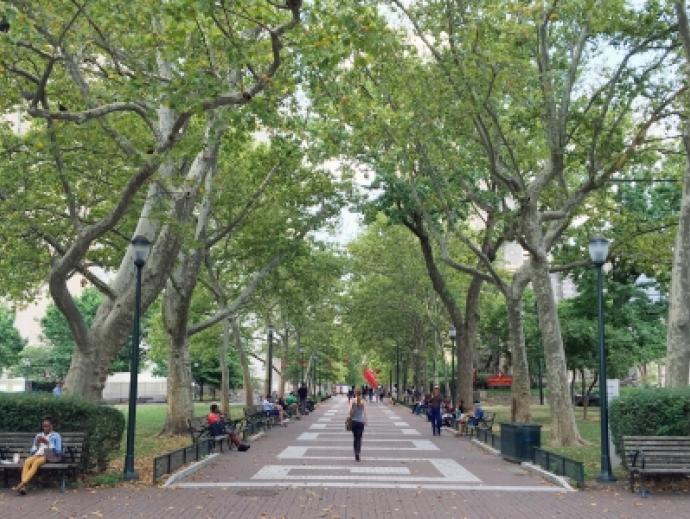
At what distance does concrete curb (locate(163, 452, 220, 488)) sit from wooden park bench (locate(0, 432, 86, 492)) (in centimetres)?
143

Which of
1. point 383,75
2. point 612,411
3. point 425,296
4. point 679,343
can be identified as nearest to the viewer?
point 612,411

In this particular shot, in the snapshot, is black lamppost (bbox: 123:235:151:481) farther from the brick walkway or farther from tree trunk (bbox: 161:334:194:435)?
tree trunk (bbox: 161:334:194:435)

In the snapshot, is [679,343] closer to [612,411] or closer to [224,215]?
[612,411]

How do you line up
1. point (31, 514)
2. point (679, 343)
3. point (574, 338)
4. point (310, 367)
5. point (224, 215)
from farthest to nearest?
point (310, 367) → point (574, 338) → point (224, 215) → point (679, 343) → point (31, 514)

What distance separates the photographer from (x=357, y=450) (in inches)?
616

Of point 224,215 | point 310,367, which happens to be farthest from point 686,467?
point 310,367

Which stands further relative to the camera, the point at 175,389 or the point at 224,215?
the point at 224,215

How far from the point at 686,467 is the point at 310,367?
62.4 meters

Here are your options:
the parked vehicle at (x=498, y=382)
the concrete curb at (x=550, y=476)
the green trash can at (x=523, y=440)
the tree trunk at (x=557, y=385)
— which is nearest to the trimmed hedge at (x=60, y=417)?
the concrete curb at (x=550, y=476)

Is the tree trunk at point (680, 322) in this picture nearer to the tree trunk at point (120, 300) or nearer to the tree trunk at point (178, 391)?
the tree trunk at point (120, 300)

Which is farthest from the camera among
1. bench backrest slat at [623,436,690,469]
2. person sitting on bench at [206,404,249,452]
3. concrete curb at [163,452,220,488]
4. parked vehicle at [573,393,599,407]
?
parked vehicle at [573,393,599,407]

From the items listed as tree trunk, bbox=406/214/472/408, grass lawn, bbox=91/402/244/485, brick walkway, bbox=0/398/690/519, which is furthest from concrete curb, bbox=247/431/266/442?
tree trunk, bbox=406/214/472/408

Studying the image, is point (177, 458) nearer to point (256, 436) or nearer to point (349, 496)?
point (349, 496)

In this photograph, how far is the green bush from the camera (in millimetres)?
11828
